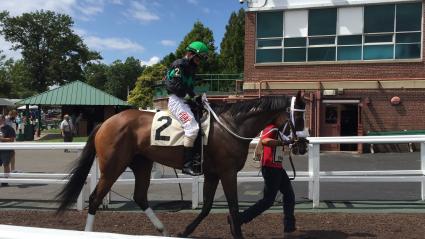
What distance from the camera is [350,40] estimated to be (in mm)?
23391

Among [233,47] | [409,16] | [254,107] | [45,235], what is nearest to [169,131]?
[254,107]

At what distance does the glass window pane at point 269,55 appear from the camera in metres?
24.5

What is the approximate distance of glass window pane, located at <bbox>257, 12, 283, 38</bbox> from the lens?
80.2ft

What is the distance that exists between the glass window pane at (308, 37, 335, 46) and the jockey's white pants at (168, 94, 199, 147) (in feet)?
62.2

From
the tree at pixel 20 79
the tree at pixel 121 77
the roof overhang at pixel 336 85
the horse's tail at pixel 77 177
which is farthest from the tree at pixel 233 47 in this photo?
the tree at pixel 121 77

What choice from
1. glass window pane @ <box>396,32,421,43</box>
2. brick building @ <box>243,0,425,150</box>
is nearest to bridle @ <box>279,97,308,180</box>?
brick building @ <box>243,0,425,150</box>

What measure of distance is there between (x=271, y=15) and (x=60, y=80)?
53.4 m

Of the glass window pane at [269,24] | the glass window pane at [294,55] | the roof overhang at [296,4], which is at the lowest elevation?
the glass window pane at [294,55]

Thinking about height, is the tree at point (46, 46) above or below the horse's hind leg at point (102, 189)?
above

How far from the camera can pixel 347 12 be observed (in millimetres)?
23281

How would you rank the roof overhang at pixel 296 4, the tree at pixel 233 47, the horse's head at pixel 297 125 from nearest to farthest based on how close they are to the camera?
the horse's head at pixel 297 125 → the roof overhang at pixel 296 4 → the tree at pixel 233 47

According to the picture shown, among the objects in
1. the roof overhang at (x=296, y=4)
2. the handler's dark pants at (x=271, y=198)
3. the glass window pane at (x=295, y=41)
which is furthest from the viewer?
the glass window pane at (x=295, y=41)

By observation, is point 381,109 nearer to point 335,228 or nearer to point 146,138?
point 335,228

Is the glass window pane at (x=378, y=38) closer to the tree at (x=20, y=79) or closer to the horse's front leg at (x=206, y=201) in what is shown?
the horse's front leg at (x=206, y=201)
